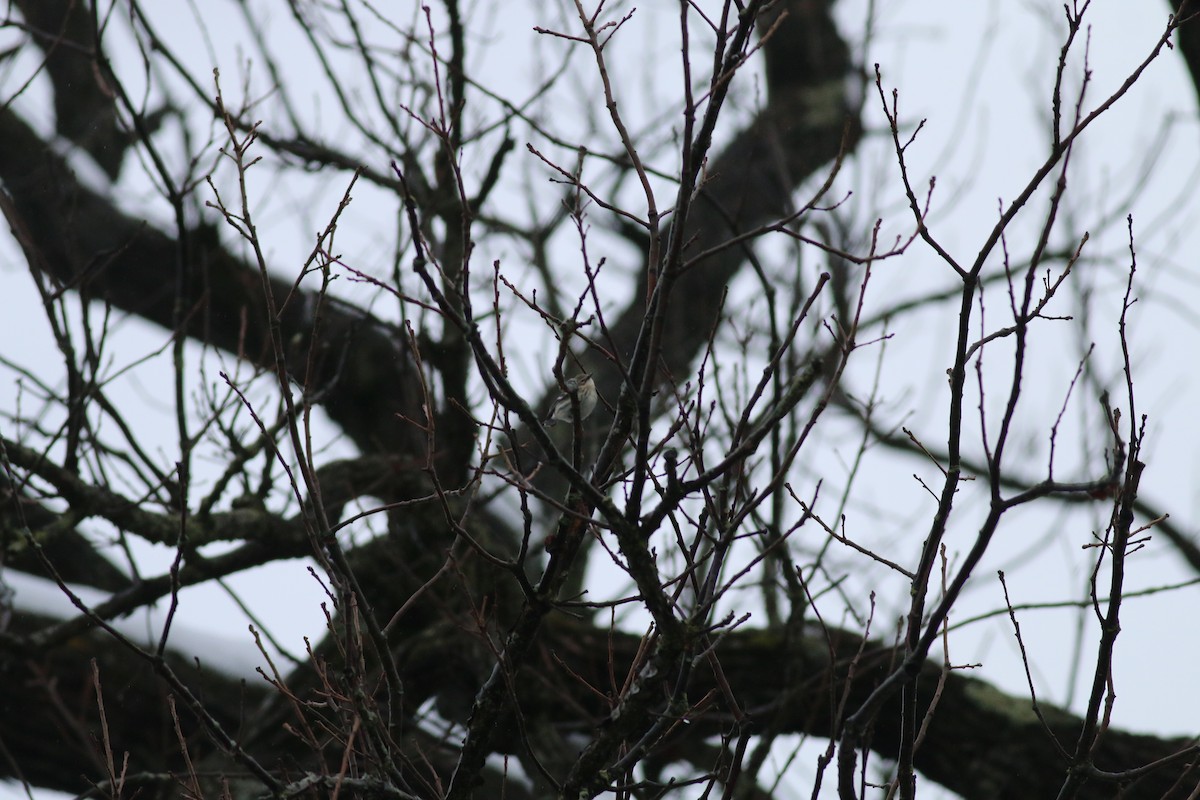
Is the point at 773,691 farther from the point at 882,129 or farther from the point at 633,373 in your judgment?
the point at 882,129

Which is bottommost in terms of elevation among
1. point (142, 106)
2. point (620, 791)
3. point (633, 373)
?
point (620, 791)

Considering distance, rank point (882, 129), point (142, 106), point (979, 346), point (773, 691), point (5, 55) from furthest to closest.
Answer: point (882, 129) < point (5, 55) < point (773, 691) < point (142, 106) < point (979, 346)

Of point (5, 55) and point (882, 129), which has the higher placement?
point (882, 129)

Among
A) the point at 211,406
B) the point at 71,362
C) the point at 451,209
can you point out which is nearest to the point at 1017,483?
the point at 451,209

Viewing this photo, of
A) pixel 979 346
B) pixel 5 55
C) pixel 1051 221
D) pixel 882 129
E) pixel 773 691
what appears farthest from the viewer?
pixel 882 129

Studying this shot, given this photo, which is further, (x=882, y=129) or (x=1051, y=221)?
(x=882, y=129)

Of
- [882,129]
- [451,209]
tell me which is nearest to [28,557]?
[451,209]

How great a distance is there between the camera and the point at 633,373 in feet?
4.90

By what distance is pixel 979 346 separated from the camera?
5.27 ft

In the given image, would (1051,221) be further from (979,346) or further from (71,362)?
(71,362)

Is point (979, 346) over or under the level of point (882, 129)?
under

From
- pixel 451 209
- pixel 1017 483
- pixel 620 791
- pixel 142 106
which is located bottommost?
pixel 620 791

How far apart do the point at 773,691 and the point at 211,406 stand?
2151 mm

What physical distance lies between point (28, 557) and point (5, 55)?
1.93 metres
